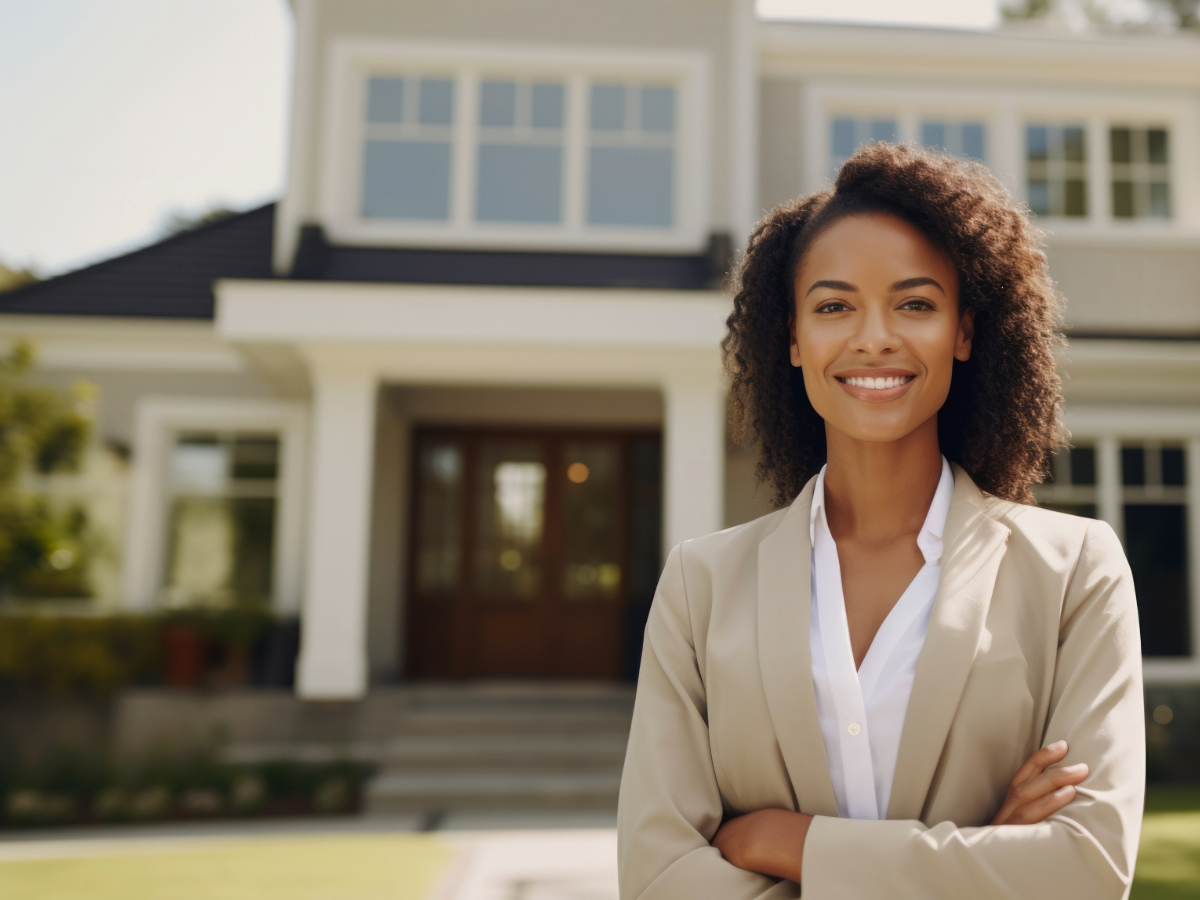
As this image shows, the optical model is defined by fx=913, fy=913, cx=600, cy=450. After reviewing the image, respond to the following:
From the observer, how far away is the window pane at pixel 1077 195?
8.50m

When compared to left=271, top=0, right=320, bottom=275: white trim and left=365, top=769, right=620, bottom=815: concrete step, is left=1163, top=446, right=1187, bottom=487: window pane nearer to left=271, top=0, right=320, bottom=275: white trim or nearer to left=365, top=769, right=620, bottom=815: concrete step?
left=365, top=769, right=620, bottom=815: concrete step

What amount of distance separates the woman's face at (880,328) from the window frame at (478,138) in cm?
620

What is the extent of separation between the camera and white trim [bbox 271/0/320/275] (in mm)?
7383

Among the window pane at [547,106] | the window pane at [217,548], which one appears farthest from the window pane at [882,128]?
the window pane at [217,548]

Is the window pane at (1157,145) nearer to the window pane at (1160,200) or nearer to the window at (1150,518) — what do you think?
the window pane at (1160,200)

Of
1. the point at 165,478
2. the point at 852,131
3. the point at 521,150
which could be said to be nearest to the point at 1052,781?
the point at 521,150

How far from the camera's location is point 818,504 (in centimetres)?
154

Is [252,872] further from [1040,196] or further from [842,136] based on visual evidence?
[1040,196]

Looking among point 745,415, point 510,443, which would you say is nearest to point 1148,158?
point 510,443

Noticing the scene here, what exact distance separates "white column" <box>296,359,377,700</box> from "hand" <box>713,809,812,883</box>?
18.8 ft

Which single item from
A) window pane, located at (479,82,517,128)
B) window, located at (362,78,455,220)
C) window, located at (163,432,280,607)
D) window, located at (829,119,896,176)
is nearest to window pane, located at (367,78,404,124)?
window, located at (362,78,455,220)

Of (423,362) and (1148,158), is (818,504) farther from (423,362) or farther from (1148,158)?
(1148,158)

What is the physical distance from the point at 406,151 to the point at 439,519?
337 centimetres

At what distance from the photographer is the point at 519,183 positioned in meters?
7.79
